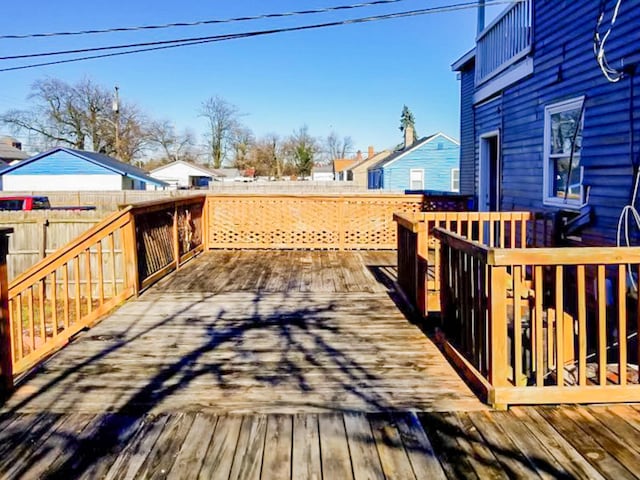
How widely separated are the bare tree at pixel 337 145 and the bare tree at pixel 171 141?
1698 centimetres

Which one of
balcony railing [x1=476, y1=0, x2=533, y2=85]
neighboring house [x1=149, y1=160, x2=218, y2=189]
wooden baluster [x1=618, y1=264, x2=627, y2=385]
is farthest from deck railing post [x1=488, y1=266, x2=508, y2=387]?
neighboring house [x1=149, y1=160, x2=218, y2=189]

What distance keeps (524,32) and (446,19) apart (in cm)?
513

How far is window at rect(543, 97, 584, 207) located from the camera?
17.8 ft

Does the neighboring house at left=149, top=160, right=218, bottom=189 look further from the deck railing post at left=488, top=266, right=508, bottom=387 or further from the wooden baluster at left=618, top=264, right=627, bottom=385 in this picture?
the wooden baluster at left=618, top=264, right=627, bottom=385

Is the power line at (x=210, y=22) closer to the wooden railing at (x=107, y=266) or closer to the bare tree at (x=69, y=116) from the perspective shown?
the wooden railing at (x=107, y=266)

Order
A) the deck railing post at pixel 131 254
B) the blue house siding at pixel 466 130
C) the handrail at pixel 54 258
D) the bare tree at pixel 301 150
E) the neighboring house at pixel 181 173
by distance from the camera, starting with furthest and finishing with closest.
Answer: the bare tree at pixel 301 150 < the neighboring house at pixel 181 173 < the blue house siding at pixel 466 130 < the deck railing post at pixel 131 254 < the handrail at pixel 54 258

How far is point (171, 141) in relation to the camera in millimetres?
49312

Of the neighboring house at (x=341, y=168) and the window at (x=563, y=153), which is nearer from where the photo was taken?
the window at (x=563, y=153)

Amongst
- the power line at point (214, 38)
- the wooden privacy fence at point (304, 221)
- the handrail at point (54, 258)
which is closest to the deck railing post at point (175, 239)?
the wooden privacy fence at point (304, 221)

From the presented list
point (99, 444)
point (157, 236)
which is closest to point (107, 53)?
point (157, 236)

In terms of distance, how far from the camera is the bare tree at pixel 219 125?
4591cm

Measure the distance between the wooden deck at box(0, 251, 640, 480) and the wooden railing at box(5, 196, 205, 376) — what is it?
28cm

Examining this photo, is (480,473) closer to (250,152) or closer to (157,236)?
(157,236)

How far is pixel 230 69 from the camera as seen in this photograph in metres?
29.2
